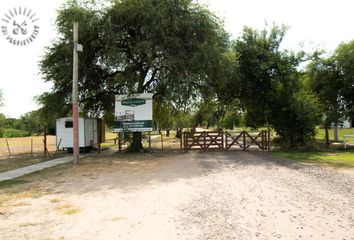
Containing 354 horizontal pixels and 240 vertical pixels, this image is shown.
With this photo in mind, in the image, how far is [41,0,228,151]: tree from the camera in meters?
22.1

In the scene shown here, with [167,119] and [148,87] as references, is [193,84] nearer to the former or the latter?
[148,87]

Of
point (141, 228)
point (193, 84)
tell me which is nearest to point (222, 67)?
point (193, 84)

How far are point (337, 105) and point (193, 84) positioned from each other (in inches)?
425

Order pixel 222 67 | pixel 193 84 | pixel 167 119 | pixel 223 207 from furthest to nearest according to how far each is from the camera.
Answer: pixel 167 119
pixel 193 84
pixel 222 67
pixel 223 207

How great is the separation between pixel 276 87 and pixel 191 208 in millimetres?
18375

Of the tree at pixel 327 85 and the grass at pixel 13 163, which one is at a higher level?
the tree at pixel 327 85

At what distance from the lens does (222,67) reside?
2280 centimetres

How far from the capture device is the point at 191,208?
26.6ft

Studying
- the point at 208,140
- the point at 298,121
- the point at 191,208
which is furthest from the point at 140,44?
the point at 191,208

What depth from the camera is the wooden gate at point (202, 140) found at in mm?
25281

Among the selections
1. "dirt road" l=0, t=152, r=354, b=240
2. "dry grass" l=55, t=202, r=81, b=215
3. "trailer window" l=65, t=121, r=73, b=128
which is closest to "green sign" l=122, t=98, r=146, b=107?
"trailer window" l=65, t=121, r=73, b=128

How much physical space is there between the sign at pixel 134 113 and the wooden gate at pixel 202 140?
2885 millimetres

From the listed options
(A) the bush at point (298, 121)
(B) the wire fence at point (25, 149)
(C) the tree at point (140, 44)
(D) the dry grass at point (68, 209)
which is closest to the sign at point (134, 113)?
(C) the tree at point (140, 44)

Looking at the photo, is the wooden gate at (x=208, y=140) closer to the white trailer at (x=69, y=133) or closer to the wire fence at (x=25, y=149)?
the white trailer at (x=69, y=133)
